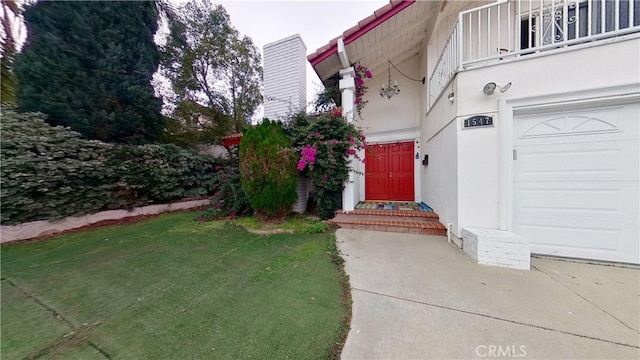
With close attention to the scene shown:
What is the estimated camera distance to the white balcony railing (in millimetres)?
2820

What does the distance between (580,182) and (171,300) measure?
18.5 feet

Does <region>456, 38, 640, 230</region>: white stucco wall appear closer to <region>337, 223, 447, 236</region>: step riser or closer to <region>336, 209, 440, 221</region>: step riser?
<region>337, 223, 447, 236</region>: step riser

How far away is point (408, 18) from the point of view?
4684 mm

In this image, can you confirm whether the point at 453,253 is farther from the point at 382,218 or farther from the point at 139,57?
the point at 139,57

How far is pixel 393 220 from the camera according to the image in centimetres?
448

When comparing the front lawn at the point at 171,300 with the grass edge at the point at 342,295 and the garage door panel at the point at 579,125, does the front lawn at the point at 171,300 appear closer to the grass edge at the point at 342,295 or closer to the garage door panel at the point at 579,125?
the grass edge at the point at 342,295

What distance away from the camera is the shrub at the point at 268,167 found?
15.1 feet

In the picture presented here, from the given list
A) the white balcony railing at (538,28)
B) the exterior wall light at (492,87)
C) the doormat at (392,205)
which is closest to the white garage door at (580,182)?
→ the exterior wall light at (492,87)

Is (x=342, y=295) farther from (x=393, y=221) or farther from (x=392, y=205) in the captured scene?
(x=392, y=205)

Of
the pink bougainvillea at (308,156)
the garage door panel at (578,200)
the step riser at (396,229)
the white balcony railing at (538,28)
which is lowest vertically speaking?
the step riser at (396,229)

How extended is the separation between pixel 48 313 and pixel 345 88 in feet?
19.4

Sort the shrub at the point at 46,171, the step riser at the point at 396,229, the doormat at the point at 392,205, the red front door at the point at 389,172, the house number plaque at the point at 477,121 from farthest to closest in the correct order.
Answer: the red front door at the point at 389,172, the doormat at the point at 392,205, the step riser at the point at 396,229, the shrub at the point at 46,171, the house number plaque at the point at 477,121

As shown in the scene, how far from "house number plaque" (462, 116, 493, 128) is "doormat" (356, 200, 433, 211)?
2442 millimetres

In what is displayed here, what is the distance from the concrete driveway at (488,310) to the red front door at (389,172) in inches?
132
